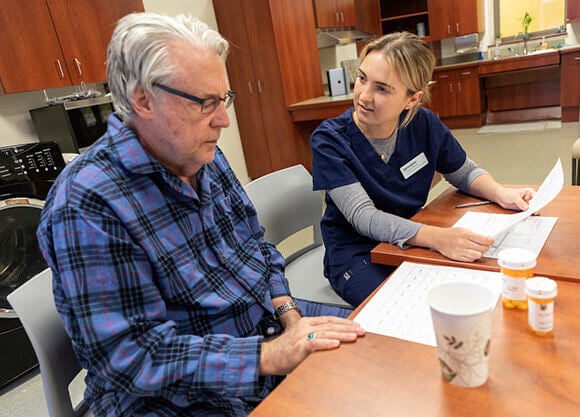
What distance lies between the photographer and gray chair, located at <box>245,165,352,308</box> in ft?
5.17

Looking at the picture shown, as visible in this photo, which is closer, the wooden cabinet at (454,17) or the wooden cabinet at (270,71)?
the wooden cabinet at (270,71)

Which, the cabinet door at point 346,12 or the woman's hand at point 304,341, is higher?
the cabinet door at point 346,12

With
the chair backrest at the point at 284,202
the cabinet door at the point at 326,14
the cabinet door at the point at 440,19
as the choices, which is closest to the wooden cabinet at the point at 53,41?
the chair backrest at the point at 284,202

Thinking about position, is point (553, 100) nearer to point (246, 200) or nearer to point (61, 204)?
point (246, 200)

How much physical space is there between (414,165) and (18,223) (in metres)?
1.76

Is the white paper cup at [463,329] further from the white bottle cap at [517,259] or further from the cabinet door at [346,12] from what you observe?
the cabinet door at [346,12]

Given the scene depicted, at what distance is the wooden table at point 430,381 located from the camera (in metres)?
0.59

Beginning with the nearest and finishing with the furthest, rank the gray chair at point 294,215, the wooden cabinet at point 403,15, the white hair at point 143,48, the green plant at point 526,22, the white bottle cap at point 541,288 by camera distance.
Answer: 1. the white bottle cap at point 541,288
2. the white hair at point 143,48
3. the gray chair at point 294,215
4. the green plant at point 526,22
5. the wooden cabinet at point 403,15

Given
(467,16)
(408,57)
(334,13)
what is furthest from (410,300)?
(467,16)

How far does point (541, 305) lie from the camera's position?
689 mm

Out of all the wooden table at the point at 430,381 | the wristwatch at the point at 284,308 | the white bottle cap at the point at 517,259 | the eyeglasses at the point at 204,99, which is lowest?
the wristwatch at the point at 284,308

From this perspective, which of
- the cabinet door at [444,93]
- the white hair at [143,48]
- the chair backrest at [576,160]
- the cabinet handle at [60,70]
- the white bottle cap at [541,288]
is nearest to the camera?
the white bottle cap at [541,288]

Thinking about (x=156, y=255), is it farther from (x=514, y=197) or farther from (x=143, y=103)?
(x=514, y=197)

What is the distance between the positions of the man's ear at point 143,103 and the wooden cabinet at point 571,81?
18.1 feet
